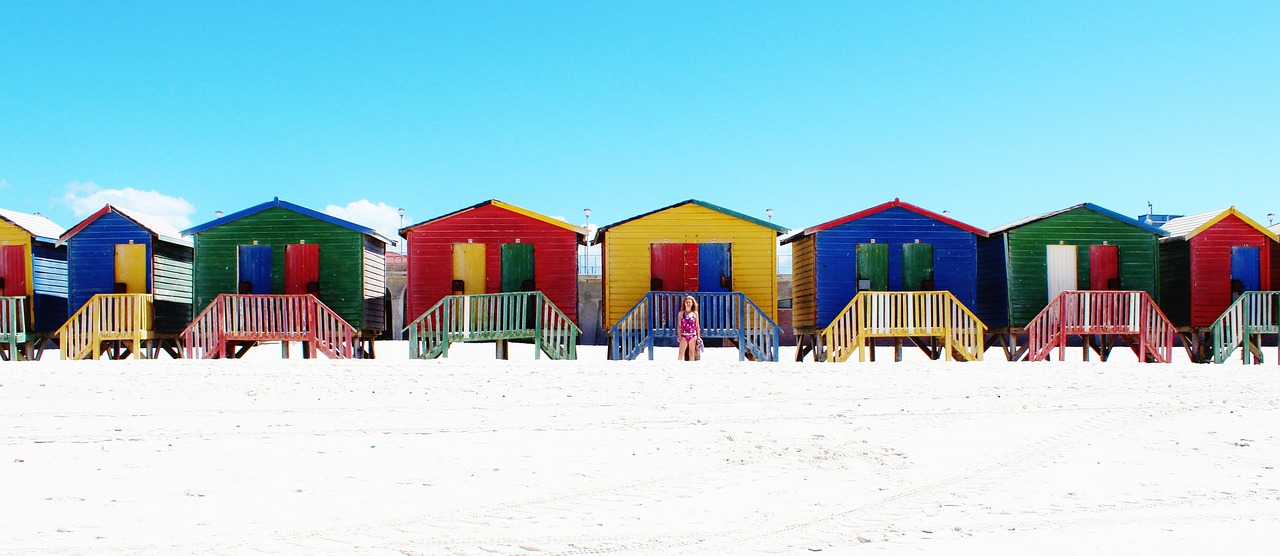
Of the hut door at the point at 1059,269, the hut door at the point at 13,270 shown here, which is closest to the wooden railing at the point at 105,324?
the hut door at the point at 13,270

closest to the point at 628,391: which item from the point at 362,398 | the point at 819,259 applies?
the point at 362,398

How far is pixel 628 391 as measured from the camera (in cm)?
1318

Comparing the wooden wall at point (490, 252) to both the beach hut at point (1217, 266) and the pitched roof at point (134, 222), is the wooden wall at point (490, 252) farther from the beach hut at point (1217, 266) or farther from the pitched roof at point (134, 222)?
the beach hut at point (1217, 266)

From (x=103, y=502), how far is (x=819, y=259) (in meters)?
16.8

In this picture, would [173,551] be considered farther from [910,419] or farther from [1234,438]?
[1234,438]

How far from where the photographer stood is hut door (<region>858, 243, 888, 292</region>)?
22.7 m

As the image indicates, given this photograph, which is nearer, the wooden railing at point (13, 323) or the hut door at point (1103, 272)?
the wooden railing at point (13, 323)

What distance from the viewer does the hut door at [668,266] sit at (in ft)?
73.2

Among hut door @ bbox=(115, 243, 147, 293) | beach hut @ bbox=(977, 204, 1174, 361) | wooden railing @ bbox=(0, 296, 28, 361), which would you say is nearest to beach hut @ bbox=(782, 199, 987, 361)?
beach hut @ bbox=(977, 204, 1174, 361)

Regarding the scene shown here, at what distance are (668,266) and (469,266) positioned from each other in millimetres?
3878

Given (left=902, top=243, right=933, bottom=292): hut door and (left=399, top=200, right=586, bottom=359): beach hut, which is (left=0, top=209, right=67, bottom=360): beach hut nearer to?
(left=399, top=200, right=586, bottom=359): beach hut

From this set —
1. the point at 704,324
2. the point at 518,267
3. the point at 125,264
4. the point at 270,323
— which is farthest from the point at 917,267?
the point at 125,264

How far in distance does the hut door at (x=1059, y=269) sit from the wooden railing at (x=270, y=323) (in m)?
13.8

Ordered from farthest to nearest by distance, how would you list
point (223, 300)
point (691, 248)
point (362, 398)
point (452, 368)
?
1. point (691, 248)
2. point (223, 300)
3. point (452, 368)
4. point (362, 398)
